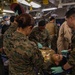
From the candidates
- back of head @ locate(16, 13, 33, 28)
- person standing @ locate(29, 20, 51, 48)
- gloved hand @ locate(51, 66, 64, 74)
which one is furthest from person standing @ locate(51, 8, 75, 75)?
person standing @ locate(29, 20, 51, 48)

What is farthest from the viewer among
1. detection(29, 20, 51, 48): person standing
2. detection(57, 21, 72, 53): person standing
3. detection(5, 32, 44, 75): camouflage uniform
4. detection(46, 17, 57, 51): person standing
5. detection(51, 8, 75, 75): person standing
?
detection(46, 17, 57, 51): person standing

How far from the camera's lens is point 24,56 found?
6.55 ft

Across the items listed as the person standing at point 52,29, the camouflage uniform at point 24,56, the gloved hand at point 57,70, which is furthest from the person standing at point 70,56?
the person standing at point 52,29

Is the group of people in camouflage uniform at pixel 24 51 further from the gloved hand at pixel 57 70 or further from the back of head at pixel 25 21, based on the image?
the gloved hand at pixel 57 70

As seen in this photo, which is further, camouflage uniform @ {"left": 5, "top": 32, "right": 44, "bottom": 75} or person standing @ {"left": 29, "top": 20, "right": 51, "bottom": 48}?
person standing @ {"left": 29, "top": 20, "right": 51, "bottom": 48}

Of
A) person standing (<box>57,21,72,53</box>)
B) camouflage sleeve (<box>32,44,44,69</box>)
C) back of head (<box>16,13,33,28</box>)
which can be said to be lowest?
person standing (<box>57,21,72,53</box>)

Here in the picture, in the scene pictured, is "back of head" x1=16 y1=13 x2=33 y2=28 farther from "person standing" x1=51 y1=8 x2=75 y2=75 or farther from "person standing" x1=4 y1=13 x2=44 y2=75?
"person standing" x1=51 y1=8 x2=75 y2=75

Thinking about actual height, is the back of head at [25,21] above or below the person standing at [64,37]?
above

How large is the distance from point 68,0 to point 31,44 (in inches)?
349

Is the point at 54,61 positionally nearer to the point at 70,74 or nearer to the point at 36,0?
the point at 70,74

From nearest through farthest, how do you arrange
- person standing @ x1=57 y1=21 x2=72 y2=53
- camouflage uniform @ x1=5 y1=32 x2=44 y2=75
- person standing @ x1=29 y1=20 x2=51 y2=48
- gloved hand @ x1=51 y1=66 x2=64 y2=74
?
camouflage uniform @ x1=5 y1=32 x2=44 y2=75
gloved hand @ x1=51 y1=66 x2=64 y2=74
person standing @ x1=29 y1=20 x2=51 y2=48
person standing @ x1=57 y1=21 x2=72 y2=53

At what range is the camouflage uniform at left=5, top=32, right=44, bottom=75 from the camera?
2.00 meters

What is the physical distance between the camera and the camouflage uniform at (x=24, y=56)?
200cm

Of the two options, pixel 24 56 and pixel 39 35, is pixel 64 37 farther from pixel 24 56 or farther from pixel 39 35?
pixel 24 56
